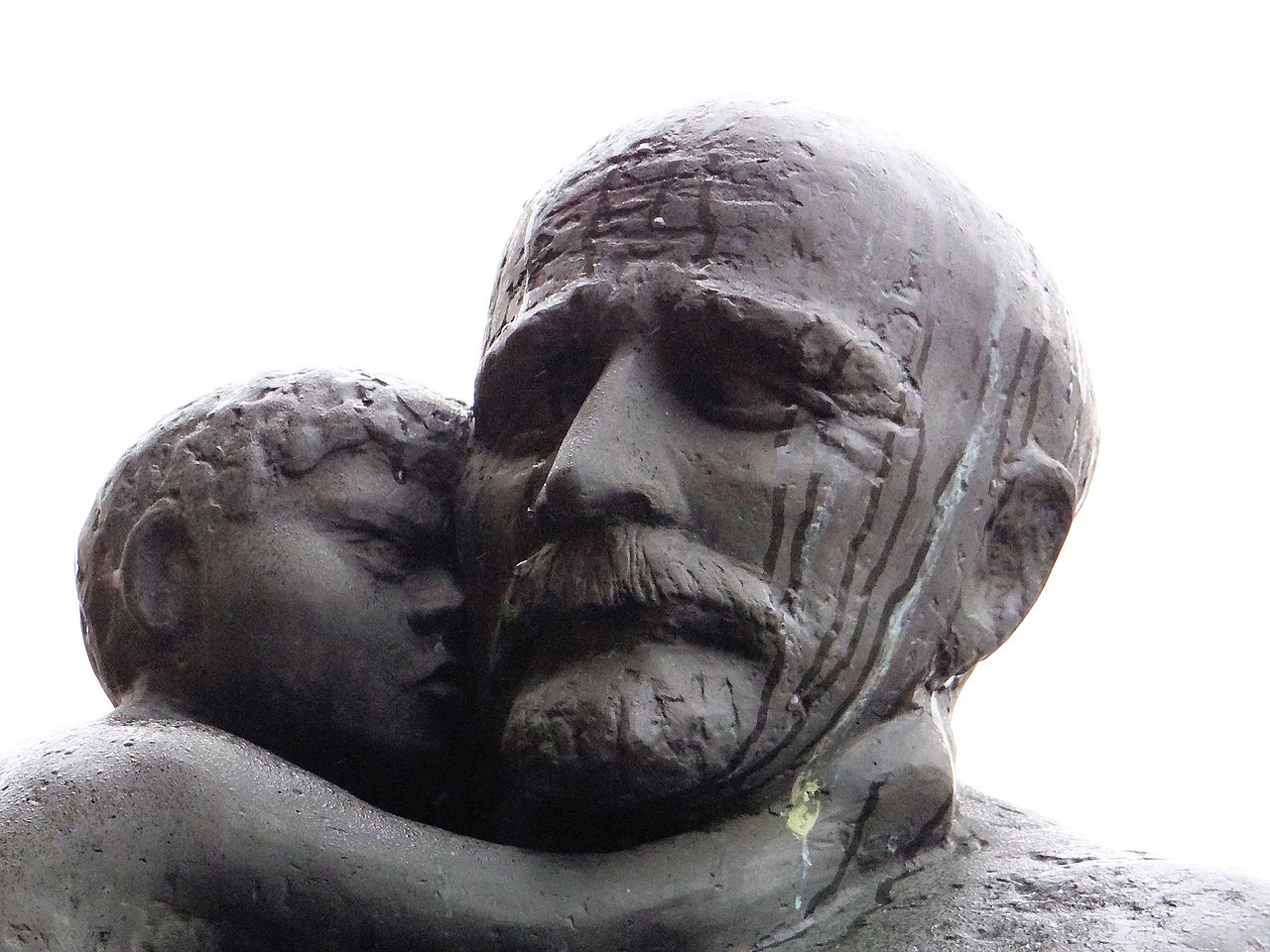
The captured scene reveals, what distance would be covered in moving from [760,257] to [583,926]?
114 cm

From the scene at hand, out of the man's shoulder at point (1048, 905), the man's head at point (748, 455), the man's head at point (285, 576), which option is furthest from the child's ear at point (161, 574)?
the man's shoulder at point (1048, 905)

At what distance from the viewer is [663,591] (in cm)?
261

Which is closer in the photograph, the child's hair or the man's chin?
the man's chin

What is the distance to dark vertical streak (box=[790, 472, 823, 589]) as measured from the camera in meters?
2.70

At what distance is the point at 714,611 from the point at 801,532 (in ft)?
0.68

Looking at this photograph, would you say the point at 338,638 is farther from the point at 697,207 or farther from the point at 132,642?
the point at 697,207

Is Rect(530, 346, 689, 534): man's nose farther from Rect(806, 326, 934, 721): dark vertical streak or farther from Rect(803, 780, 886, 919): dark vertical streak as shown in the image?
Rect(803, 780, 886, 919): dark vertical streak

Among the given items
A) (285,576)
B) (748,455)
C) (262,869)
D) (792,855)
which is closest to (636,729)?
(792,855)

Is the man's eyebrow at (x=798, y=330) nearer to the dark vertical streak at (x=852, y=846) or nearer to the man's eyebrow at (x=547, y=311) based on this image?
the man's eyebrow at (x=547, y=311)

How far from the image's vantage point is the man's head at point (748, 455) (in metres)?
2.62

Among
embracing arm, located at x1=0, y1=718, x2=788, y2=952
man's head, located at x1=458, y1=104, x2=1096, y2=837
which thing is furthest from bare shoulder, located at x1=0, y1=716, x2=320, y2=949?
man's head, located at x1=458, y1=104, x2=1096, y2=837

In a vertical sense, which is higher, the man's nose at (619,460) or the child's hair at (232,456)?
the man's nose at (619,460)

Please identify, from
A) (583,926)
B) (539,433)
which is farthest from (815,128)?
(583,926)

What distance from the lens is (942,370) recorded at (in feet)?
9.36
